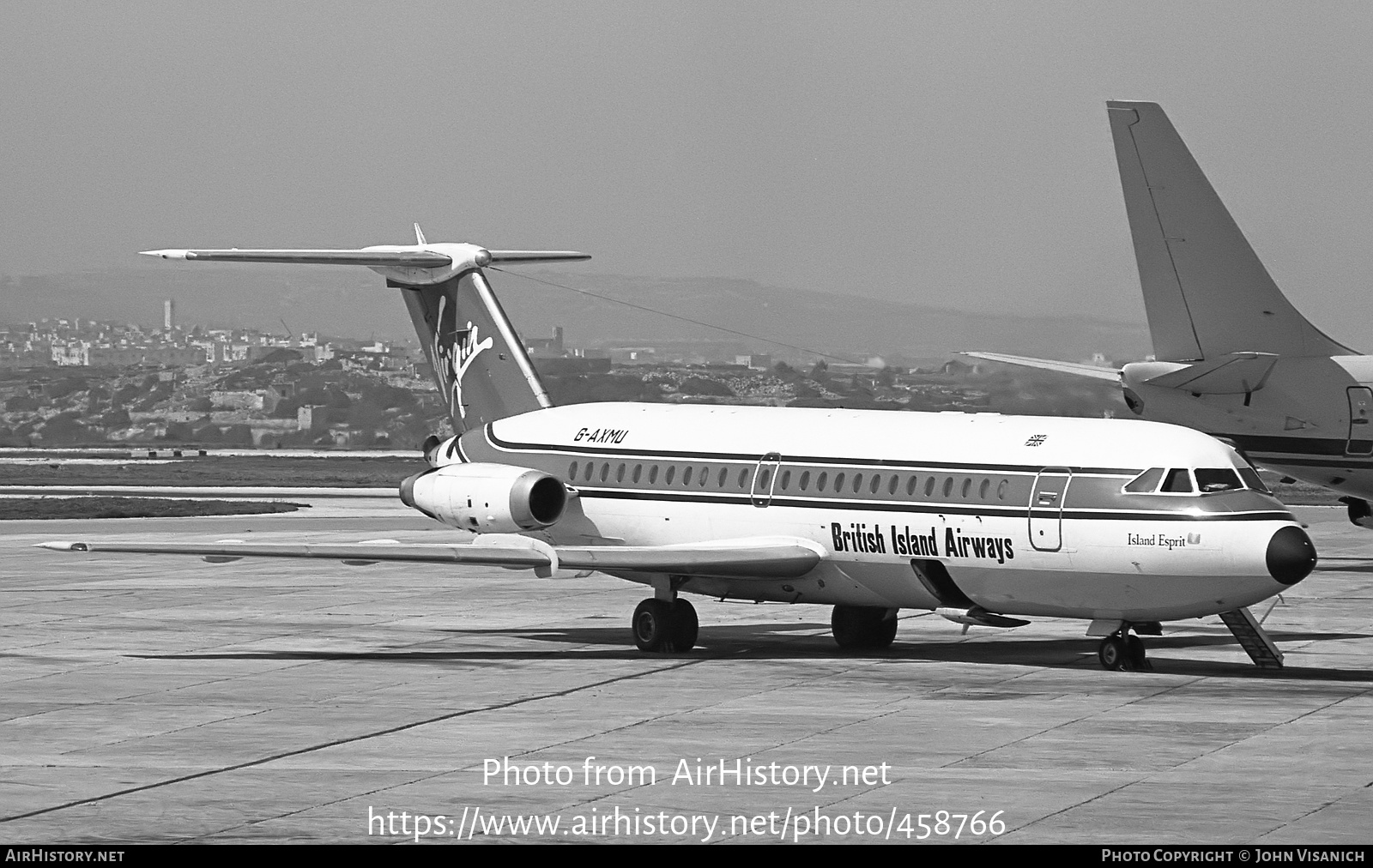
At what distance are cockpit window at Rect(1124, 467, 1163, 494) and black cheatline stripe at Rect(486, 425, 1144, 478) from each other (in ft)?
0.33

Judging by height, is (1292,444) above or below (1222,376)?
below

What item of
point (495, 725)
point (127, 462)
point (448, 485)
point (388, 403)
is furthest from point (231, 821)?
point (388, 403)

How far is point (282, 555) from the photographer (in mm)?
27859

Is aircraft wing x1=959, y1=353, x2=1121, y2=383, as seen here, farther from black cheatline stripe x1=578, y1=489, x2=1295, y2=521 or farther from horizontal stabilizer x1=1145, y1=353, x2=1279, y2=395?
black cheatline stripe x1=578, y1=489, x2=1295, y2=521

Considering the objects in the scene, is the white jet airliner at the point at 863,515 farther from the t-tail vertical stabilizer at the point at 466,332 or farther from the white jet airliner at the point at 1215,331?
the white jet airliner at the point at 1215,331

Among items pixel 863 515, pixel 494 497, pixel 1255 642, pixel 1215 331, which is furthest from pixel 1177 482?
pixel 1215 331

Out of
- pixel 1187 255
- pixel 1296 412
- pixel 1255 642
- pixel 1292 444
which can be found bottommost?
pixel 1255 642

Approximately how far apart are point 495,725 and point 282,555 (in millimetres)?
6976

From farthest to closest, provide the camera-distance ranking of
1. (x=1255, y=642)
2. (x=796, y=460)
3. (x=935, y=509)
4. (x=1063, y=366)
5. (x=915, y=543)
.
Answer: (x=1063, y=366)
(x=796, y=460)
(x=915, y=543)
(x=935, y=509)
(x=1255, y=642)

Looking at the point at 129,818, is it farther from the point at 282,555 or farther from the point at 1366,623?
the point at 1366,623

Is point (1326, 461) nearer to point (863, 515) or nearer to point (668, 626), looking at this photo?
point (863, 515)

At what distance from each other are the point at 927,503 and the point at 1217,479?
3.87 m

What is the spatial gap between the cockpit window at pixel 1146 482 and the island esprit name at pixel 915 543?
5.76 feet

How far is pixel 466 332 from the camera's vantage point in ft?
113
